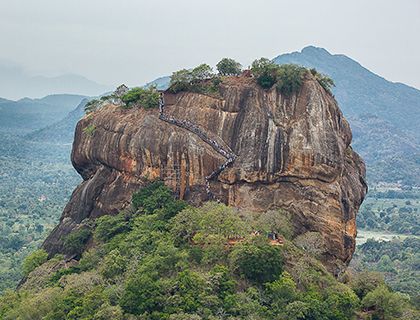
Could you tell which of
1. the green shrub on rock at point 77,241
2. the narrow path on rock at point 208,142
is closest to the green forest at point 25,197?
the green shrub on rock at point 77,241

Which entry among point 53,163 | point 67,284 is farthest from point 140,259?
point 53,163

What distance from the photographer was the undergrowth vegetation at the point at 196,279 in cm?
2234

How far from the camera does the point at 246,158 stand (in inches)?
1225

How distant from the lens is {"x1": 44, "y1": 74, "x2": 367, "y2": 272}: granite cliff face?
1155 inches

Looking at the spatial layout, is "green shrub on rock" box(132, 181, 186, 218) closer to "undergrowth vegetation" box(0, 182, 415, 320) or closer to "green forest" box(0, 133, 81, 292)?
"undergrowth vegetation" box(0, 182, 415, 320)

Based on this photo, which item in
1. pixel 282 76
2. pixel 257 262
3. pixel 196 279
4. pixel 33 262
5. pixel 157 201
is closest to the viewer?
pixel 196 279

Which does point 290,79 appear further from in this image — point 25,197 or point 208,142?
point 25,197

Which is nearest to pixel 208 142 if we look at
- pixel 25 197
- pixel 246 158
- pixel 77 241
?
pixel 246 158

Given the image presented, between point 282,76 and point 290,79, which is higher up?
point 282,76

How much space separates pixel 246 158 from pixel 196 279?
9936mm

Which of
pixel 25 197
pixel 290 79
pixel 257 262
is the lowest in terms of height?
pixel 25 197

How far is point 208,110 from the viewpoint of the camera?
32844 millimetres

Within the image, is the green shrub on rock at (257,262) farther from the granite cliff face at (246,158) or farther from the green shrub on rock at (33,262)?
the green shrub on rock at (33,262)

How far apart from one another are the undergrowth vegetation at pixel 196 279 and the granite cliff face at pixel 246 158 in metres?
1.73
